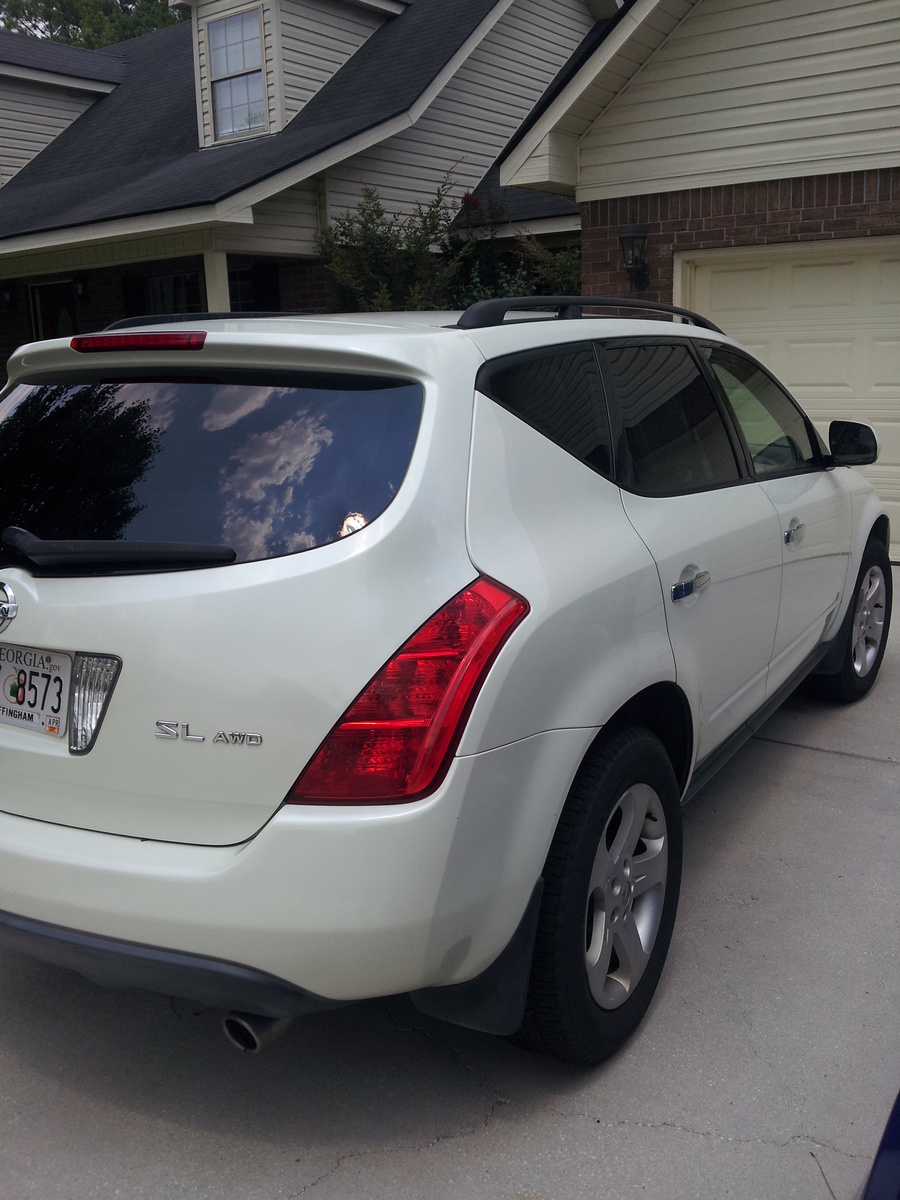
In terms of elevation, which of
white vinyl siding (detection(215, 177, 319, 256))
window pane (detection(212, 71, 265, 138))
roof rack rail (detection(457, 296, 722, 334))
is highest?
window pane (detection(212, 71, 265, 138))

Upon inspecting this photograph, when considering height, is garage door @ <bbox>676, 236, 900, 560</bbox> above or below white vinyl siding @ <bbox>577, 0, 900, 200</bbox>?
below

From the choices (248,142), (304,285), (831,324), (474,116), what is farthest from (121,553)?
(474,116)

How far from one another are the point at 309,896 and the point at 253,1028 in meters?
0.34

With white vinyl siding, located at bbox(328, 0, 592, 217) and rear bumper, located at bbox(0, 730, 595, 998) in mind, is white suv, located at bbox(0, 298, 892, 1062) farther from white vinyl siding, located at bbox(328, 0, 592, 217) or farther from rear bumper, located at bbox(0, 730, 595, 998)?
white vinyl siding, located at bbox(328, 0, 592, 217)

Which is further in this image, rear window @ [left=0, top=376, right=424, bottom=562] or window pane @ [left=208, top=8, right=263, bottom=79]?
window pane @ [left=208, top=8, right=263, bottom=79]

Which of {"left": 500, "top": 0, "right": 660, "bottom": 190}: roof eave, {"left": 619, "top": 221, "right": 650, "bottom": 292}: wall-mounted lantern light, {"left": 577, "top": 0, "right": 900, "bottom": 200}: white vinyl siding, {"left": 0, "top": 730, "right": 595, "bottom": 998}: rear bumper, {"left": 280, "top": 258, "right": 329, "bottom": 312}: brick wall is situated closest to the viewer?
{"left": 0, "top": 730, "right": 595, "bottom": 998}: rear bumper

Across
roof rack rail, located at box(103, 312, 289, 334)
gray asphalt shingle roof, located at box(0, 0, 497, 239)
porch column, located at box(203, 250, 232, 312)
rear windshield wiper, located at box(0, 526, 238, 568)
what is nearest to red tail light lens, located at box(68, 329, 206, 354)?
roof rack rail, located at box(103, 312, 289, 334)

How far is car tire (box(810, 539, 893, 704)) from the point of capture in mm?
5055

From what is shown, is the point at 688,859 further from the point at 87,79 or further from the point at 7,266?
the point at 87,79

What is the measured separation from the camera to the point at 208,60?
46.3 feet

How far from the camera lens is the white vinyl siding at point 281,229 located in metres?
12.3

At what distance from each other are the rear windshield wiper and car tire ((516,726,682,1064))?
98 cm

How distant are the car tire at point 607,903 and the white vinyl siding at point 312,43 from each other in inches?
509

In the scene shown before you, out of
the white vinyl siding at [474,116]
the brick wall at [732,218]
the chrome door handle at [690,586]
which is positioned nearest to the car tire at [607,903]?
the chrome door handle at [690,586]
